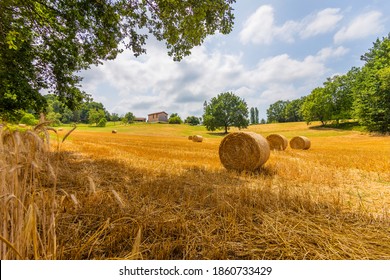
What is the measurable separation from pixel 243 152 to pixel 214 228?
5.01 metres

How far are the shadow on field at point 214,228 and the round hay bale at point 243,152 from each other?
3.22 meters

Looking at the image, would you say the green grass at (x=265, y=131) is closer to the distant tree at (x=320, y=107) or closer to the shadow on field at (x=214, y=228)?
the distant tree at (x=320, y=107)

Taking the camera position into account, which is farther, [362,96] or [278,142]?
[362,96]

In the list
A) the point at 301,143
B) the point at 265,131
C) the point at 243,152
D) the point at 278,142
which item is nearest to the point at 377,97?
the point at 265,131

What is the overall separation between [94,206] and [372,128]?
46.9 meters

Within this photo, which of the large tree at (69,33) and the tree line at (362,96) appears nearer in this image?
the large tree at (69,33)

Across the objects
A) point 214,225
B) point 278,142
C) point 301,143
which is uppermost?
point 214,225

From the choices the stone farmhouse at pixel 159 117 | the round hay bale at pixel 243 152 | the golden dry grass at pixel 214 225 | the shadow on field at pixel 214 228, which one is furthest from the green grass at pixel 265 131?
the stone farmhouse at pixel 159 117

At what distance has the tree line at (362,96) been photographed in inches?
1350

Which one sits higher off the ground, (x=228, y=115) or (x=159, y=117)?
(x=159, y=117)

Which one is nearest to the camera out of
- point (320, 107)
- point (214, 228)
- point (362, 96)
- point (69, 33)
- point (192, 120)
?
point (214, 228)

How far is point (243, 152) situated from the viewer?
7.23 m

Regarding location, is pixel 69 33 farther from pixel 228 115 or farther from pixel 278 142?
pixel 228 115
